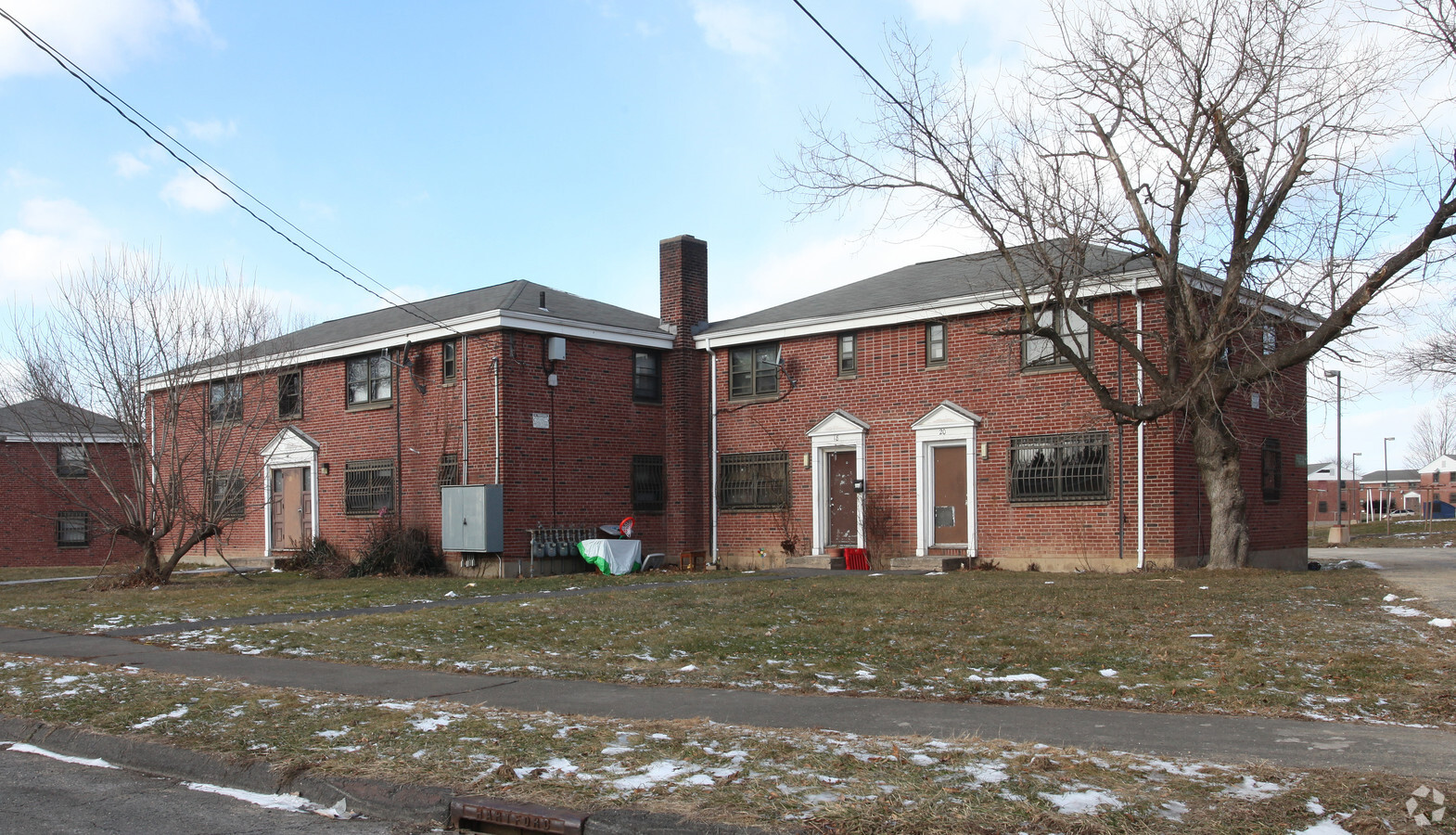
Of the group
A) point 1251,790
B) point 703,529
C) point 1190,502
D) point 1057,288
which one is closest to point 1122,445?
point 1190,502

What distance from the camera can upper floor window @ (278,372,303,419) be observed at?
2655 centimetres

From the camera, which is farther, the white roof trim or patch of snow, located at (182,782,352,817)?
the white roof trim

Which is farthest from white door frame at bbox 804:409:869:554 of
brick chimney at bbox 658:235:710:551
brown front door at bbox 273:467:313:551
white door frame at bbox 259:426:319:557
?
brown front door at bbox 273:467:313:551

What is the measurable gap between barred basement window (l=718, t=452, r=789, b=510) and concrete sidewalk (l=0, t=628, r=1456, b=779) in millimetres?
14453

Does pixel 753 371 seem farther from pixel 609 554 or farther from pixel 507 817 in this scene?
pixel 507 817

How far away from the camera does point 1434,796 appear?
4.55 metres

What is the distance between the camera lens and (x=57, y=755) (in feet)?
22.6

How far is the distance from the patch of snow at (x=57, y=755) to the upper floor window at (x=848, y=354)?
55.7 feet

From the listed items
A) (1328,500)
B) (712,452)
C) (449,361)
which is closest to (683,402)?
(712,452)

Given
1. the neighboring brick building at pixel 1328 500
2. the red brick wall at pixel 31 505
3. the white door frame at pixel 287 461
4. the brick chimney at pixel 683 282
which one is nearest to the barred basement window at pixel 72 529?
the red brick wall at pixel 31 505

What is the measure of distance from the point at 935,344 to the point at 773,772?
1640 cm

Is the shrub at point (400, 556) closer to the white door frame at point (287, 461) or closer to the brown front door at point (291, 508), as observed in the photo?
the white door frame at point (287, 461)

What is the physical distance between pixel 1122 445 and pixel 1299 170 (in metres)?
5.37

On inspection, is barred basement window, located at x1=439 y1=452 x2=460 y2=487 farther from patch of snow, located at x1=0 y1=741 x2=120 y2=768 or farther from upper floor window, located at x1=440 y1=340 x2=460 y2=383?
patch of snow, located at x1=0 y1=741 x2=120 y2=768
